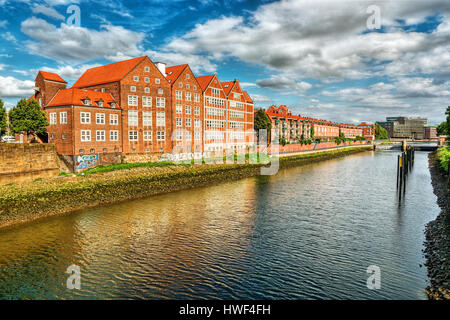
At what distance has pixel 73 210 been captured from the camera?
2709cm

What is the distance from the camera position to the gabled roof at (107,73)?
45.8 meters

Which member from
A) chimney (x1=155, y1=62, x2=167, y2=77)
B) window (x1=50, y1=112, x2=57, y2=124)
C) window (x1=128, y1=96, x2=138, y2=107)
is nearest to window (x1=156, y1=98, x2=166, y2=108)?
window (x1=128, y1=96, x2=138, y2=107)

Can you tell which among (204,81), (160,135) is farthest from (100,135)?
(204,81)

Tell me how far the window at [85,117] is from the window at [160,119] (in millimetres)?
11582

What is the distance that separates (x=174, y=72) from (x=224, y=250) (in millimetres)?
42749

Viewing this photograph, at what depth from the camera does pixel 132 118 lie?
4581 cm

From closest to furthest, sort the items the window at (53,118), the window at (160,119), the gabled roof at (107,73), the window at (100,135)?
1. the window at (53,118)
2. the window at (100,135)
3. the gabled roof at (107,73)
4. the window at (160,119)

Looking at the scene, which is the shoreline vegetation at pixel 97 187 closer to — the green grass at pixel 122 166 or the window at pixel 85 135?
the green grass at pixel 122 166

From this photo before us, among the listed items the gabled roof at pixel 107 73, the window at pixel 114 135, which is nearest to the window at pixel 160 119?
the window at pixel 114 135

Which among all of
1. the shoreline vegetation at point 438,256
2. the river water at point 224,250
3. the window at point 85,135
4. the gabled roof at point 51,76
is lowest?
the river water at point 224,250

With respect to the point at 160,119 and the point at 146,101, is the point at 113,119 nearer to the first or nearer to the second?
the point at 146,101

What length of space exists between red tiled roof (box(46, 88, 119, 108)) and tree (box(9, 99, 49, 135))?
251cm
